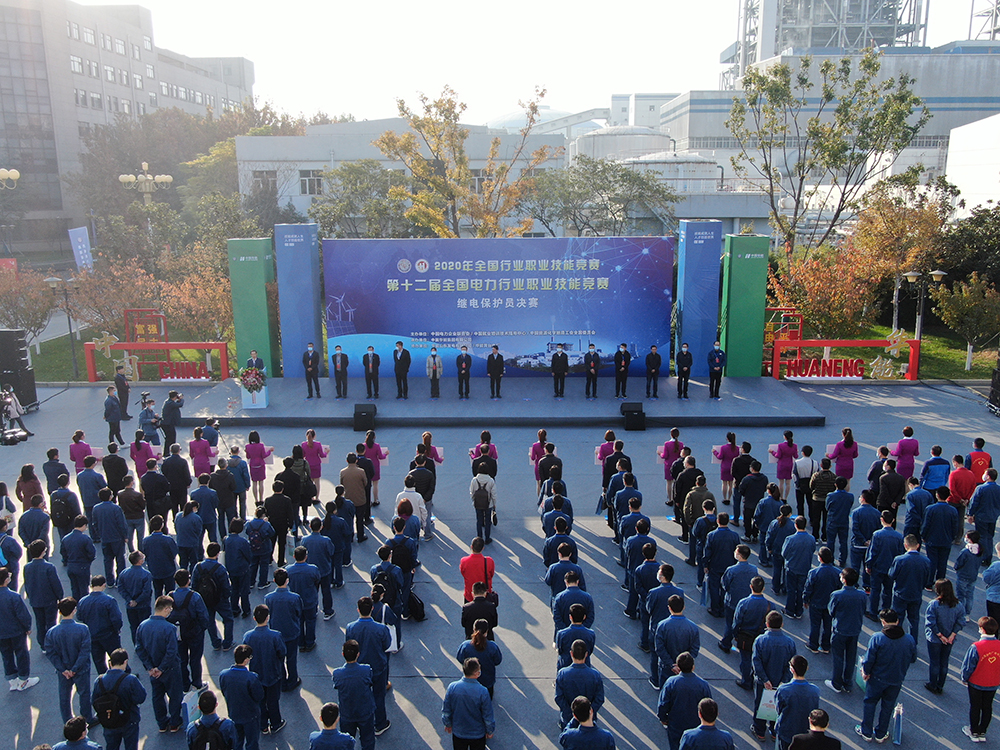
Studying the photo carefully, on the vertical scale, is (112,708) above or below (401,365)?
below

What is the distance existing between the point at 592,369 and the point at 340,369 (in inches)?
224

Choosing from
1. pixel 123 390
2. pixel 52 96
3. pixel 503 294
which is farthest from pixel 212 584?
pixel 52 96

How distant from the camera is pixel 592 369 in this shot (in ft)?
57.7

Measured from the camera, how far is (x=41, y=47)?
58.4m

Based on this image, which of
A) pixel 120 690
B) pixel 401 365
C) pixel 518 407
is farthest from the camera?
pixel 401 365

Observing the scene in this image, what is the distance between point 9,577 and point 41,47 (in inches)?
2551

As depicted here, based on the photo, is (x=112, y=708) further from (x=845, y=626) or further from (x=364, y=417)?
(x=364, y=417)

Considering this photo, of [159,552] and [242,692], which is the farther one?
[159,552]

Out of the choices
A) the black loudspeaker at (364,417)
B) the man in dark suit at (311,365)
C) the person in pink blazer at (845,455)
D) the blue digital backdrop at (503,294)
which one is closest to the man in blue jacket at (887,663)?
the person in pink blazer at (845,455)

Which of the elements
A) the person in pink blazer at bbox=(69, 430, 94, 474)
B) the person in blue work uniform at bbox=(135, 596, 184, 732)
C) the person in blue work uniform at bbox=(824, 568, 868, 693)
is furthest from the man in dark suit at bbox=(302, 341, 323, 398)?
the person in blue work uniform at bbox=(824, 568, 868, 693)

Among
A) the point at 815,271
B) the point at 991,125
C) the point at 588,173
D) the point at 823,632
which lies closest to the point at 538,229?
the point at 588,173

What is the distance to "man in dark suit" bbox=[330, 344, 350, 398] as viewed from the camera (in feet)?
58.0

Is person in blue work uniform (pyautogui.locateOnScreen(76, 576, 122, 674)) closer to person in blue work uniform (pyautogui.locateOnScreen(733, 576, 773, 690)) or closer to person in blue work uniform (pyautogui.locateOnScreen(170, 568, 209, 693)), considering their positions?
person in blue work uniform (pyautogui.locateOnScreen(170, 568, 209, 693))

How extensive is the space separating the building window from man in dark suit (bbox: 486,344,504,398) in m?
32.5
